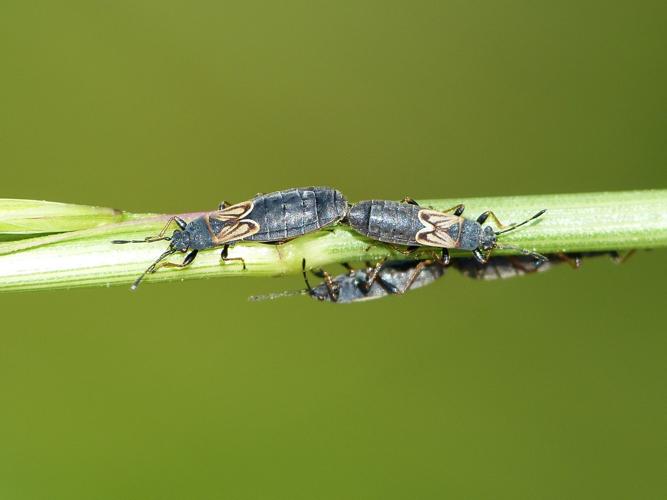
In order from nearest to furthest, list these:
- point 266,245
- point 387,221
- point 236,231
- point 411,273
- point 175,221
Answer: point 175,221
point 266,245
point 236,231
point 387,221
point 411,273

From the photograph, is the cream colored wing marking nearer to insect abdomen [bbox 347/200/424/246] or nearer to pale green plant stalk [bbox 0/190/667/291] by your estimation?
insect abdomen [bbox 347/200/424/246]

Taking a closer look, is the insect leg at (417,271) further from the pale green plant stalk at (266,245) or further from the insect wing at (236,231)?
the insect wing at (236,231)

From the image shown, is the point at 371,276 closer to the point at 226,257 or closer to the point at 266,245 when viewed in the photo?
the point at 266,245

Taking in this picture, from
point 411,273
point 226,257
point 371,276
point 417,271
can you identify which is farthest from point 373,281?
point 226,257

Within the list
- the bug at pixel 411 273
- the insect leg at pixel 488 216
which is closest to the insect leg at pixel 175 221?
the bug at pixel 411 273

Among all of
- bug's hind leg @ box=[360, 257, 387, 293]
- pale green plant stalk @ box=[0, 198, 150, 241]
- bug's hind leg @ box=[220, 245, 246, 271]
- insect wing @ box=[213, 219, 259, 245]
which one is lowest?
bug's hind leg @ box=[220, 245, 246, 271]

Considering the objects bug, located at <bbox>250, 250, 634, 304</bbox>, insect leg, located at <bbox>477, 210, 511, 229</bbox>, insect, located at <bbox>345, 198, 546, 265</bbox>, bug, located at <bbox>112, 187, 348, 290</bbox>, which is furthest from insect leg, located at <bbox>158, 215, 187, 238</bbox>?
insect leg, located at <bbox>477, 210, 511, 229</bbox>
